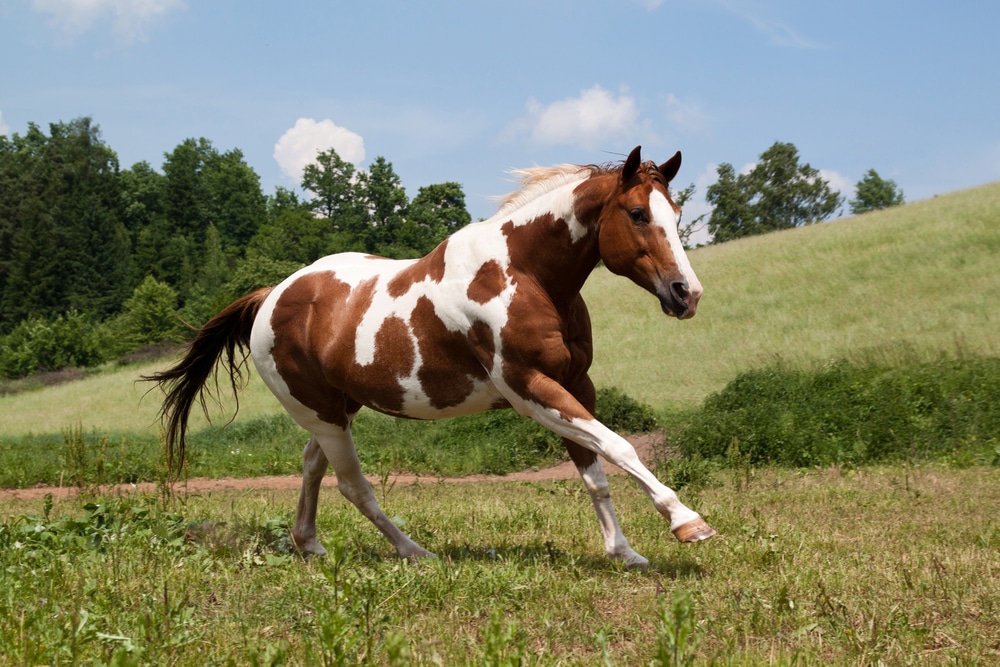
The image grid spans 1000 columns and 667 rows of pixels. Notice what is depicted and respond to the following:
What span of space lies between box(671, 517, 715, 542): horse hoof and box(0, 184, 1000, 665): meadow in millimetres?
240

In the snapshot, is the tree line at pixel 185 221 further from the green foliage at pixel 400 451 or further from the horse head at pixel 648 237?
the horse head at pixel 648 237

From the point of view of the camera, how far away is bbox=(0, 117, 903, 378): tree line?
68625 mm

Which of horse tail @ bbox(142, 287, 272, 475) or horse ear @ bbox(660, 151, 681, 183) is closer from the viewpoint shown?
horse ear @ bbox(660, 151, 681, 183)

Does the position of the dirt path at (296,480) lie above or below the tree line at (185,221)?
below

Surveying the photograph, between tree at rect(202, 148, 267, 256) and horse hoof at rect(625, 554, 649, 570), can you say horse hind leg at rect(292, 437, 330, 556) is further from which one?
tree at rect(202, 148, 267, 256)

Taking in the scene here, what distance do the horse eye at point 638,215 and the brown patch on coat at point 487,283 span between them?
2.77 feet

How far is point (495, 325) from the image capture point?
504 centimetres

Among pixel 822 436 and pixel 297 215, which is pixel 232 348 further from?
pixel 297 215

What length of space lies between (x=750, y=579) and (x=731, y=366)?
17.1 meters

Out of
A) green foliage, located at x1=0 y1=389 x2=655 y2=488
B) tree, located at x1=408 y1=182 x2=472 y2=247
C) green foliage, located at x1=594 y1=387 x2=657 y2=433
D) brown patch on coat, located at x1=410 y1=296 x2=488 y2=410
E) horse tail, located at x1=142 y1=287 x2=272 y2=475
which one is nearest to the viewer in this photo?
brown patch on coat, located at x1=410 y1=296 x2=488 y2=410

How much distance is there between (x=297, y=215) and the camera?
74.4 metres

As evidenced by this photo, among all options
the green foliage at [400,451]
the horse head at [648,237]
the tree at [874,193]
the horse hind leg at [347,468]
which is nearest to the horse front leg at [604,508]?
the horse head at [648,237]

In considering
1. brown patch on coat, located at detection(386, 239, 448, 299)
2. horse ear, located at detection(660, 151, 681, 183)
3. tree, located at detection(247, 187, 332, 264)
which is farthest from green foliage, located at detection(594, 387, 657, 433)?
tree, located at detection(247, 187, 332, 264)

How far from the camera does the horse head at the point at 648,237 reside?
4.57 m
